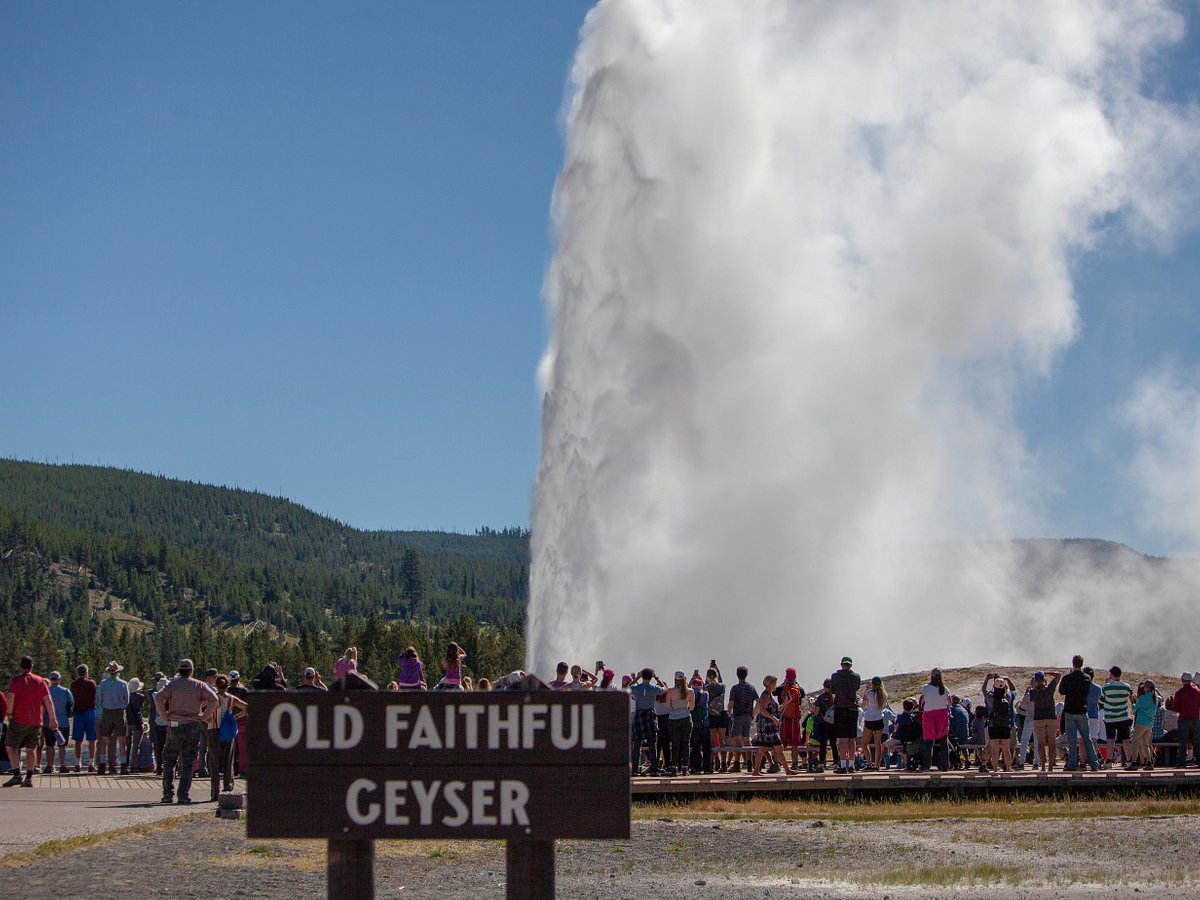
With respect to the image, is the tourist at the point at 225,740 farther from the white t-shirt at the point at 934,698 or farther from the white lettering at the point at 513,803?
the white lettering at the point at 513,803

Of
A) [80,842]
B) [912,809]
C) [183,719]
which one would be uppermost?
[183,719]

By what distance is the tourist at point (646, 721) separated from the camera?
18.1m

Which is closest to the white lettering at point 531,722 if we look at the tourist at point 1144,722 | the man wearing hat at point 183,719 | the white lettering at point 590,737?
the white lettering at point 590,737

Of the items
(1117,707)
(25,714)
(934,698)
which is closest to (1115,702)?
(1117,707)

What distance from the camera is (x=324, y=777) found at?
23.9 ft

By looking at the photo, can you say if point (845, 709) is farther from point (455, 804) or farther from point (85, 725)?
point (455, 804)

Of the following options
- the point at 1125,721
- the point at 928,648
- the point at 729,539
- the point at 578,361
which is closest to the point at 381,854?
the point at 1125,721

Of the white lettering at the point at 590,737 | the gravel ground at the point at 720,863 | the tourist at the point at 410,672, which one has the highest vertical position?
the tourist at the point at 410,672

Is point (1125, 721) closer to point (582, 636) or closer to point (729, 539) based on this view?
point (582, 636)

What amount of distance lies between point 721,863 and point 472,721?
19.2ft

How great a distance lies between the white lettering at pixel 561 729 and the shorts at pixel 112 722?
1413 cm

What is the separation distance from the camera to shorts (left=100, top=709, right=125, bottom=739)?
19.8m

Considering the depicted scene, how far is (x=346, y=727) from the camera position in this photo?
7.30 metres

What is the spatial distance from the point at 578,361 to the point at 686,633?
306 inches
